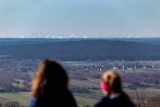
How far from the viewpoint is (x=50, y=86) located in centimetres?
475

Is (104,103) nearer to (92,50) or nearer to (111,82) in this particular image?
(111,82)

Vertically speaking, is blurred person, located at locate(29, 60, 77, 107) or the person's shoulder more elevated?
blurred person, located at locate(29, 60, 77, 107)

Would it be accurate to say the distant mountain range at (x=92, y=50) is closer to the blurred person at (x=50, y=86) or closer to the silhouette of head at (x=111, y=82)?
the silhouette of head at (x=111, y=82)

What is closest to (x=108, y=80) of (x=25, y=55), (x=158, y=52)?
(x=25, y=55)

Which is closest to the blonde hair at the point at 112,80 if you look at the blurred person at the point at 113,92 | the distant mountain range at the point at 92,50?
the blurred person at the point at 113,92

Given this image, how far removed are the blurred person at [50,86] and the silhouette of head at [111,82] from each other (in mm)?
383

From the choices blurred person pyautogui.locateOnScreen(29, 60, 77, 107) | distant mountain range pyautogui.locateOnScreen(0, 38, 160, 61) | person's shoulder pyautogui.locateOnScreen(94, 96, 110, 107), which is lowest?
distant mountain range pyautogui.locateOnScreen(0, 38, 160, 61)

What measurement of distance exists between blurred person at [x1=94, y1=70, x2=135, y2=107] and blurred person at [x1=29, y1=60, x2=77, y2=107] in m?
0.38

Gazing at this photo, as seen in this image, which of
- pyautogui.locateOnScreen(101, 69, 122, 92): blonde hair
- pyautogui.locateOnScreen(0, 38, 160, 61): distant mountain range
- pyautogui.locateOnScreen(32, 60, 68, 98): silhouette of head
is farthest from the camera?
pyautogui.locateOnScreen(0, 38, 160, 61): distant mountain range

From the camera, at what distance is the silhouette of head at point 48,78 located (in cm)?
469

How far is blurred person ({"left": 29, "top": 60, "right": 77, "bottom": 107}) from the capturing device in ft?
15.4

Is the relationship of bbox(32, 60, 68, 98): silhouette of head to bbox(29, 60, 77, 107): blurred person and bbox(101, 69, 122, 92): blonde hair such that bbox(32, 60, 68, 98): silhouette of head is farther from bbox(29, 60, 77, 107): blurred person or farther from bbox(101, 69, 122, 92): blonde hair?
bbox(101, 69, 122, 92): blonde hair

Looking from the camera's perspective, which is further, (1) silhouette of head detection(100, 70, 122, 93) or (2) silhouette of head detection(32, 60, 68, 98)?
(1) silhouette of head detection(100, 70, 122, 93)

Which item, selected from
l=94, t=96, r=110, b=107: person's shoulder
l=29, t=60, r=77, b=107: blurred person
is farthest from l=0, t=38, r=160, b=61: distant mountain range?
l=29, t=60, r=77, b=107: blurred person
